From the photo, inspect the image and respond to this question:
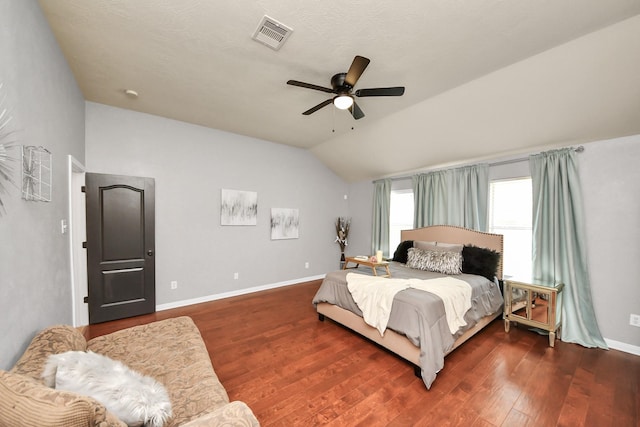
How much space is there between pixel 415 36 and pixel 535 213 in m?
2.81

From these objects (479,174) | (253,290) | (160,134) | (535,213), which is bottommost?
(253,290)

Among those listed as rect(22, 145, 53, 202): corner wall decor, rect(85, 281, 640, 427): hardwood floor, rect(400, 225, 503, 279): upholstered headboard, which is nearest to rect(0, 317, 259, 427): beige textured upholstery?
rect(85, 281, 640, 427): hardwood floor

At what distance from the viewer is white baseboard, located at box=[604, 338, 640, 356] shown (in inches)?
100

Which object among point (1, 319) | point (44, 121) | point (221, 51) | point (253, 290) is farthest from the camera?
point (253, 290)

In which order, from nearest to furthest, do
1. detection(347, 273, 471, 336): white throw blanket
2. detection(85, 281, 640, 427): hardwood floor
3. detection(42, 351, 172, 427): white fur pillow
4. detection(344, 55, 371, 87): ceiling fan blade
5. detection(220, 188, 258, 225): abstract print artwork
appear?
detection(42, 351, 172, 427): white fur pillow < detection(85, 281, 640, 427): hardwood floor < detection(344, 55, 371, 87): ceiling fan blade < detection(347, 273, 471, 336): white throw blanket < detection(220, 188, 258, 225): abstract print artwork

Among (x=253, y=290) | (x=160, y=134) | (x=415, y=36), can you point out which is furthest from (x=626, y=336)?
(x=160, y=134)

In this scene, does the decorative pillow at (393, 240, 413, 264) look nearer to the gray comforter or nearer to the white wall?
the gray comforter

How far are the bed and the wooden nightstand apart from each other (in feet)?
0.53

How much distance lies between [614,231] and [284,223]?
467 cm

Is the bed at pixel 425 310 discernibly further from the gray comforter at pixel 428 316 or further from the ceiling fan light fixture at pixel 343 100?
the ceiling fan light fixture at pixel 343 100

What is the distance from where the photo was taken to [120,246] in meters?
3.37

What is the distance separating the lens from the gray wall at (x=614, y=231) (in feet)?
8.54

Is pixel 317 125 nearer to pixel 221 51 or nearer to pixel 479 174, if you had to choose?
pixel 221 51

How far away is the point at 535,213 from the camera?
3244mm
